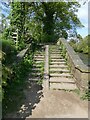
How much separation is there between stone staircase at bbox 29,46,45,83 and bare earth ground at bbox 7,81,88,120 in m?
0.98

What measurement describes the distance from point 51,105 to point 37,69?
3.55 metres

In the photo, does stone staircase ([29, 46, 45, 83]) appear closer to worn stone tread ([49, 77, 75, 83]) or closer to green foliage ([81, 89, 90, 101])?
worn stone tread ([49, 77, 75, 83])

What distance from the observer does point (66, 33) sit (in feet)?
94.2

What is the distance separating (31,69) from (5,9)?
29.5ft

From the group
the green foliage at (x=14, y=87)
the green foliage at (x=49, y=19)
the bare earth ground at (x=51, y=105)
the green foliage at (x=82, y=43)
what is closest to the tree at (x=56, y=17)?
the green foliage at (x=49, y=19)

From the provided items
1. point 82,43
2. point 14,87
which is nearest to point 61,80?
point 14,87

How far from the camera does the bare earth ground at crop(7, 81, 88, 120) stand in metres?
6.16

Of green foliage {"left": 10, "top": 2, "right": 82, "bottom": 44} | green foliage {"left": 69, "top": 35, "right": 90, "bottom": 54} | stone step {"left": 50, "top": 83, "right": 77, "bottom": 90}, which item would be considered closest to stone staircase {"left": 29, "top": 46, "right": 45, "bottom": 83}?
stone step {"left": 50, "top": 83, "right": 77, "bottom": 90}

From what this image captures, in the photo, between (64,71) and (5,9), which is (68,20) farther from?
(64,71)

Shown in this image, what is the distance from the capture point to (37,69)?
10086 millimetres

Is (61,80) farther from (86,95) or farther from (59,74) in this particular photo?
A: (86,95)

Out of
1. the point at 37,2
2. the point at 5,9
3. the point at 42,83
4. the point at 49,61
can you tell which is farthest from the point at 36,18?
the point at 42,83

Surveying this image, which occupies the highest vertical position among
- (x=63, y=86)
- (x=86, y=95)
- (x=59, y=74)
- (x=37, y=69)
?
(x=37, y=69)

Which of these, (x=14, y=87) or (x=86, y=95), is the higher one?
(x=14, y=87)
